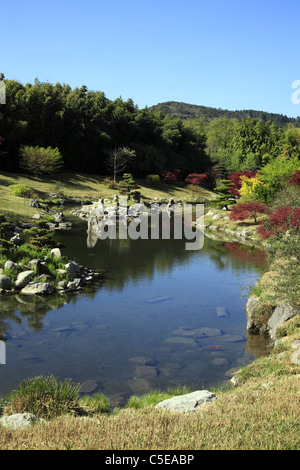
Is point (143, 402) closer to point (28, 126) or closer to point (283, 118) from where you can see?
point (28, 126)

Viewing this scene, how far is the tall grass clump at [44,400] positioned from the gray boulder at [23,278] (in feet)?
25.7

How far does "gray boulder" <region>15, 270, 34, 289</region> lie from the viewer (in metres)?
13.3

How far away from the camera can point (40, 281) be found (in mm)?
13633

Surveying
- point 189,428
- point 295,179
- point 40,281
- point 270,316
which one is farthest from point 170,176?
point 189,428

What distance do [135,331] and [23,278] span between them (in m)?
4.98

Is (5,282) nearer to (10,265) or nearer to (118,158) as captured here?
(10,265)

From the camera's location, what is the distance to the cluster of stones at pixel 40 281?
43.1 ft

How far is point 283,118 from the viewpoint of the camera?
16212 cm

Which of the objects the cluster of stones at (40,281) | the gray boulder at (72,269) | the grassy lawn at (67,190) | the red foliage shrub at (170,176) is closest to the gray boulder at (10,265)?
the cluster of stones at (40,281)

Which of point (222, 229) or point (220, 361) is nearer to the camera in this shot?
point (220, 361)

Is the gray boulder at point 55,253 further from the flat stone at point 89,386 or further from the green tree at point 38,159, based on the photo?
the green tree at point 38,159
